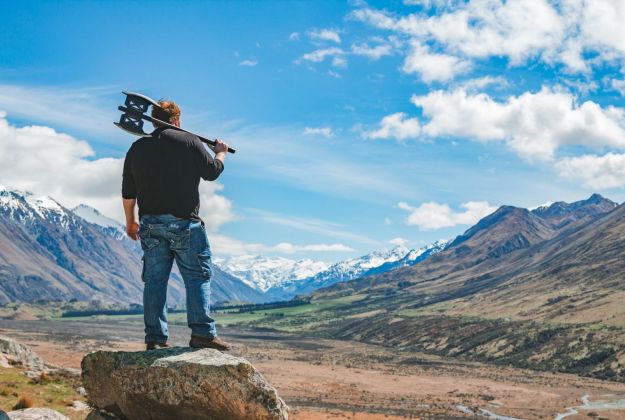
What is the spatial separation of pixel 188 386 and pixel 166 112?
15.8 feet

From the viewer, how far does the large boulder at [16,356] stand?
2842 cm

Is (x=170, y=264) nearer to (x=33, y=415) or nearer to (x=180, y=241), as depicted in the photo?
(x=180, y=241)

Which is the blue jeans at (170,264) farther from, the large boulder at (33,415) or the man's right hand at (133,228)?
the large boulder at (33,415)

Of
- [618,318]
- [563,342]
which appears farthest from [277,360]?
[618,318]

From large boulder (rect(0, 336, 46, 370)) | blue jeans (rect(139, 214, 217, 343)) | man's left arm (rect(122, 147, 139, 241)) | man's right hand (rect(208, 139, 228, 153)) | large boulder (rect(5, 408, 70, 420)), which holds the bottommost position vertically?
large boulder (rect(0, 336, 46, 370))

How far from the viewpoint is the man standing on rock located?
9.63 metres

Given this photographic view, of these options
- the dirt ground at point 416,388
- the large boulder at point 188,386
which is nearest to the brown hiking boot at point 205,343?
the large boulder at point 188,386

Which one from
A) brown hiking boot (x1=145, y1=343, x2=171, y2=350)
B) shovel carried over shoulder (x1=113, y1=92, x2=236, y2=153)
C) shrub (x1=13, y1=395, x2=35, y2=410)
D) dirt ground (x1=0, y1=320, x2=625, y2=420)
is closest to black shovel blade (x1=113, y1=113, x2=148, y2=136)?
shovel carried over shoulder (x1=113, y1=92, x2=236, y2=153)

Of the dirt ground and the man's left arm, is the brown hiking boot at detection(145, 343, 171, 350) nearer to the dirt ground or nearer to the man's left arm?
the man's left arm

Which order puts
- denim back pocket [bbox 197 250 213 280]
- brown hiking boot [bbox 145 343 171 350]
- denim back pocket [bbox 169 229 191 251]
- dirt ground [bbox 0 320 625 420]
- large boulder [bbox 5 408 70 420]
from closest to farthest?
denim back pocket [bbox 169 229 191 251]
denim back pocket [bbox 197 250 213 280]
brown hiking boot [bbox 145 343 171 350]
large boulder [bbox 5 408 70 420]
dirt ground [bbox 0 320 625 420]

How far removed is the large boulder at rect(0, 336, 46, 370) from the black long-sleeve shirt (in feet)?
74.7

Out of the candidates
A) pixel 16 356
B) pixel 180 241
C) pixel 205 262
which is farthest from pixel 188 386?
pixel 16 356

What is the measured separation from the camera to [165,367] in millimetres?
9391

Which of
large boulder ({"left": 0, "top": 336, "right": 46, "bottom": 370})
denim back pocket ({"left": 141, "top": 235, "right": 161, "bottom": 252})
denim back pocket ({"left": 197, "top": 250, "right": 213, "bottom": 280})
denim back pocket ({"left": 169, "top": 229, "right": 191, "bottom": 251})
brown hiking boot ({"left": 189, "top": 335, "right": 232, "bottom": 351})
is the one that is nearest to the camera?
denim back pocket ({"left": 169, "top": 229, "right": 191, "bottom": 251})
